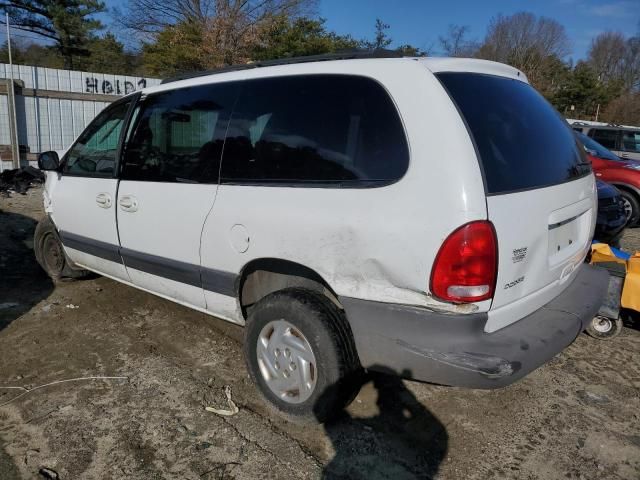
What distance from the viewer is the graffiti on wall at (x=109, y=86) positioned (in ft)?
41.5

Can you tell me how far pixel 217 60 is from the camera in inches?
665

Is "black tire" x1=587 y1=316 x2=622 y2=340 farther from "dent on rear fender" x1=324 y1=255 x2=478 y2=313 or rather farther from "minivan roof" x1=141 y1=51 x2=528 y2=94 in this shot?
"dent on rear fender" x1=324 y1=255 x2=478 y2=313

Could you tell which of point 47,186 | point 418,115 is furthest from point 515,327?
point 47,186

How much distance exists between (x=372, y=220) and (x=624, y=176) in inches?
320

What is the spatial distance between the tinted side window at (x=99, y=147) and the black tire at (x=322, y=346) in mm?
1939

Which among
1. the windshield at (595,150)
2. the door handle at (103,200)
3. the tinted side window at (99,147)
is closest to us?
the door handle at (103,200)

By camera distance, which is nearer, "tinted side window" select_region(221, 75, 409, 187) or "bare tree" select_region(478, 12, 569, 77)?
"tinted side window" select_region(221, 75, 409, 187)

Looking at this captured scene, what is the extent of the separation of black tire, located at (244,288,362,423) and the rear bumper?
3.3 inches

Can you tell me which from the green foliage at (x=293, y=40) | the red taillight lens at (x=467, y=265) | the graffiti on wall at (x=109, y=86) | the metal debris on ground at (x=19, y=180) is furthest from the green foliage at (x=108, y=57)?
the red taillight lens at (x=467, y=265)

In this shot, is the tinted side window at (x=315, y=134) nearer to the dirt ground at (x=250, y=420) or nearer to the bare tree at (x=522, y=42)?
the dirt ground at (x=250, y=420)

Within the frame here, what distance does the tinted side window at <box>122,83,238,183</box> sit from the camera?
302 centimetres

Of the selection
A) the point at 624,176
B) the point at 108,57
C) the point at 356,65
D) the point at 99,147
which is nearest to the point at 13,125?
the point at 99,147

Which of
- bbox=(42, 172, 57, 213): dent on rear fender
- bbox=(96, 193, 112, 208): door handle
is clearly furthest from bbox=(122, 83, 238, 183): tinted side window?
bbox=(42, 172, 57, 213): dent on rear fender

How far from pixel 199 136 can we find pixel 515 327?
216 centimetres
